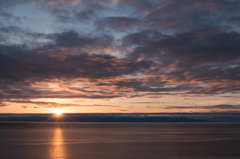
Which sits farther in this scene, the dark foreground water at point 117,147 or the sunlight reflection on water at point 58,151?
the dark foreground water at point 117,147

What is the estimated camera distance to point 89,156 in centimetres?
2314

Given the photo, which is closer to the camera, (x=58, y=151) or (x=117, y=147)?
(x=58, y=151)

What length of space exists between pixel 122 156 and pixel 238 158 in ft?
35.0

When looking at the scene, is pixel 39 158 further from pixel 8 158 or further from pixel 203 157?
pixel 203 157

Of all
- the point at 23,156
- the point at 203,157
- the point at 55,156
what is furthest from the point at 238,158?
the point at 23,156

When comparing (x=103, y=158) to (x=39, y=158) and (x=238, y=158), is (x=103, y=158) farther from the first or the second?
(x=238, y=158)

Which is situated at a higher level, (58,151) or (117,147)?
(58,151)

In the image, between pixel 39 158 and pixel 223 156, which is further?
pixel 223 156

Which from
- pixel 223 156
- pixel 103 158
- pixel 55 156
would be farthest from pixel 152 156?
pixel 55 156

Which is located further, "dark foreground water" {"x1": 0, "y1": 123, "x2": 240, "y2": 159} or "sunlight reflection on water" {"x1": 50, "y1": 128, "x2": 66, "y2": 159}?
Result: "dark foreground water" {"x1": 0, "y1": 123, "x2": 240, "y2": 159}

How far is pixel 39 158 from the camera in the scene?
22031 mm

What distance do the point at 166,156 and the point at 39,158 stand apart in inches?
461

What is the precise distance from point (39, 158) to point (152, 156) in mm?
10362

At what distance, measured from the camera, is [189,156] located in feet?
76.9
